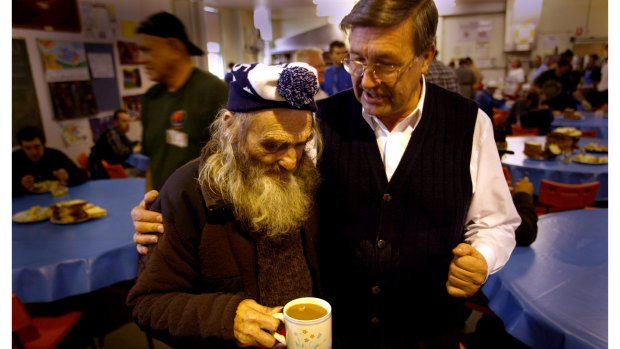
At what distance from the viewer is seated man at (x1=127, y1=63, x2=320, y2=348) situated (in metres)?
1.08

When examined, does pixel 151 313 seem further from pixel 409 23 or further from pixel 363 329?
pixel 409 23

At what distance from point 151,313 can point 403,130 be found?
1039 millimetres

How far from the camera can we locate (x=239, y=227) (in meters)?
1.24

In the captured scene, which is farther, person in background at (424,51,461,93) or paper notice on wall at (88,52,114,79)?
paper notice on wall at (88,52,114,79)

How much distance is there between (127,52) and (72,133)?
1770mm

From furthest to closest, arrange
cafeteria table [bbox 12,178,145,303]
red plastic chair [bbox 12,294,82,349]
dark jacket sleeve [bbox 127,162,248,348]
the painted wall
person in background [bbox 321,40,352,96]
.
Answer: person in background [bbox 321,40,352,96] → the painted wall → cafeteria table [bbox 12,178,145,303] → red plastic chair [bbox 12,294,82,349] → dark jacket sleeve [bbox 127,162,248,348]

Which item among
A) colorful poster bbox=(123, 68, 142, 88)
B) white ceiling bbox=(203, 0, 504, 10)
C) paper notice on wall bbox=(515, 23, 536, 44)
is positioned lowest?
colorful poster bbox=(123, 68, 142, 88)

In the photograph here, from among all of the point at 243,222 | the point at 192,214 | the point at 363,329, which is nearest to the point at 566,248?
the point at 363,329

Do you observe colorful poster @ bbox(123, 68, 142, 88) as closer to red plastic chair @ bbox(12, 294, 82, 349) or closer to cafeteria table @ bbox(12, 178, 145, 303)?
cafeteria table @ bbox(12, 178, 145, 303)

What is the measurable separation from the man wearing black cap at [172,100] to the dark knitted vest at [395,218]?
1264 mm

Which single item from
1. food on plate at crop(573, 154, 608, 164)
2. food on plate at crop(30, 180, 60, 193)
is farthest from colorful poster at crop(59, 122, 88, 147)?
food on plate at crop(573, 154, 608, 164)

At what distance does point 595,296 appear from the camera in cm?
168

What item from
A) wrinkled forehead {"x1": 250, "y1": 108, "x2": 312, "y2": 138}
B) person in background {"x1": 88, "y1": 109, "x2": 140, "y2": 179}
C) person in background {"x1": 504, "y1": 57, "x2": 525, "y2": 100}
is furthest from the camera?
person in background {"x1": 504, "y1": 57, "x2": 525, "y2": 100}

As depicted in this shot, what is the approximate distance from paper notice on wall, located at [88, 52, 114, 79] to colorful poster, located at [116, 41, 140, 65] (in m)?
0.23
